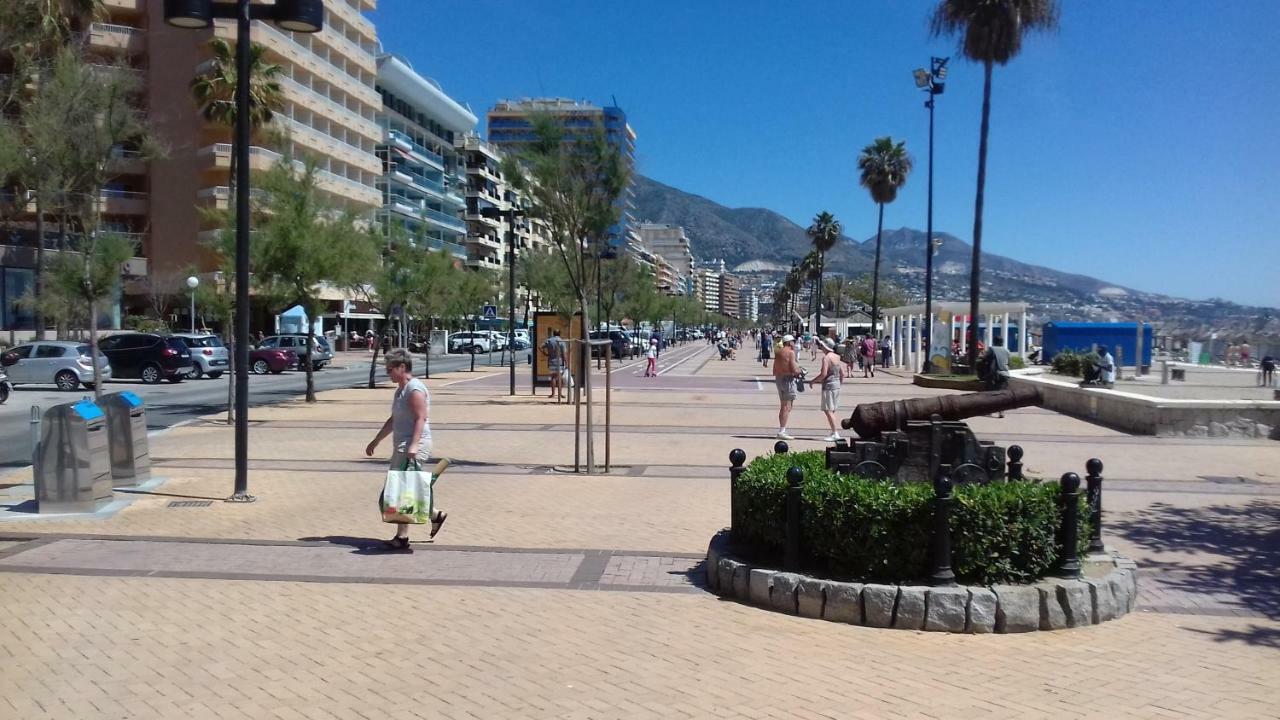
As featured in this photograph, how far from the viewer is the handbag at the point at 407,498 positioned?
7.11 m

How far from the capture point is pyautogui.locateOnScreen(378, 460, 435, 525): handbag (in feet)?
23.3

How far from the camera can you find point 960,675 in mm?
4906

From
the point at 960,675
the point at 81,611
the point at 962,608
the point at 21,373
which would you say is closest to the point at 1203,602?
the point at 962,608

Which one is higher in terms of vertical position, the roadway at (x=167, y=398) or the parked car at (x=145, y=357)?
the parked car at (x=145, y=357)

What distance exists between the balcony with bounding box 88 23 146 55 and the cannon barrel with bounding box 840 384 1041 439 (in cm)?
5094

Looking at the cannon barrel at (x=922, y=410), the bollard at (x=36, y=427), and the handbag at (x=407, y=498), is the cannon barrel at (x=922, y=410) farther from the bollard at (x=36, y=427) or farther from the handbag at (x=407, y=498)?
the bollard at (x=36, y=427)

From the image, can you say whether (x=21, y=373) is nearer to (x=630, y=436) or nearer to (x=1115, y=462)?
(x=630, y=436)

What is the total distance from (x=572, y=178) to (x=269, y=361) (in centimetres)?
2734

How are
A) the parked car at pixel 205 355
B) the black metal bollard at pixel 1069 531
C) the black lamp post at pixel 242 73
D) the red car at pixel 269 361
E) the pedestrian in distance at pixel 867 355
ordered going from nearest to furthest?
the black metal bollard at pixel 1069 531 < the black lamp post at pixel 242 73 < the parked car at pixel 205 355 < the red car at pixel 269 361 < the pedestrian in distance at pixel 867 355

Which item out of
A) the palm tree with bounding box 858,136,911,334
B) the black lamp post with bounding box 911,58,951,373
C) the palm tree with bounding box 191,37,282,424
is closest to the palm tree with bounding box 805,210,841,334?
the palm tree with bounding box 858,136,911,334

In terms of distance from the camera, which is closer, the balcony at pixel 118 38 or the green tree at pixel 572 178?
the green tree at pixel 572 178

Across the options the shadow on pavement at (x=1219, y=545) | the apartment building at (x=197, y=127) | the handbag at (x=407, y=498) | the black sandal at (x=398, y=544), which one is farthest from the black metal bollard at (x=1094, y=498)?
the apartment building at (x=197, y=127)

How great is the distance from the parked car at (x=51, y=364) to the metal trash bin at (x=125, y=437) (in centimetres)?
1831

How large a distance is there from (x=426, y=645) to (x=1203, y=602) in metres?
5.14
